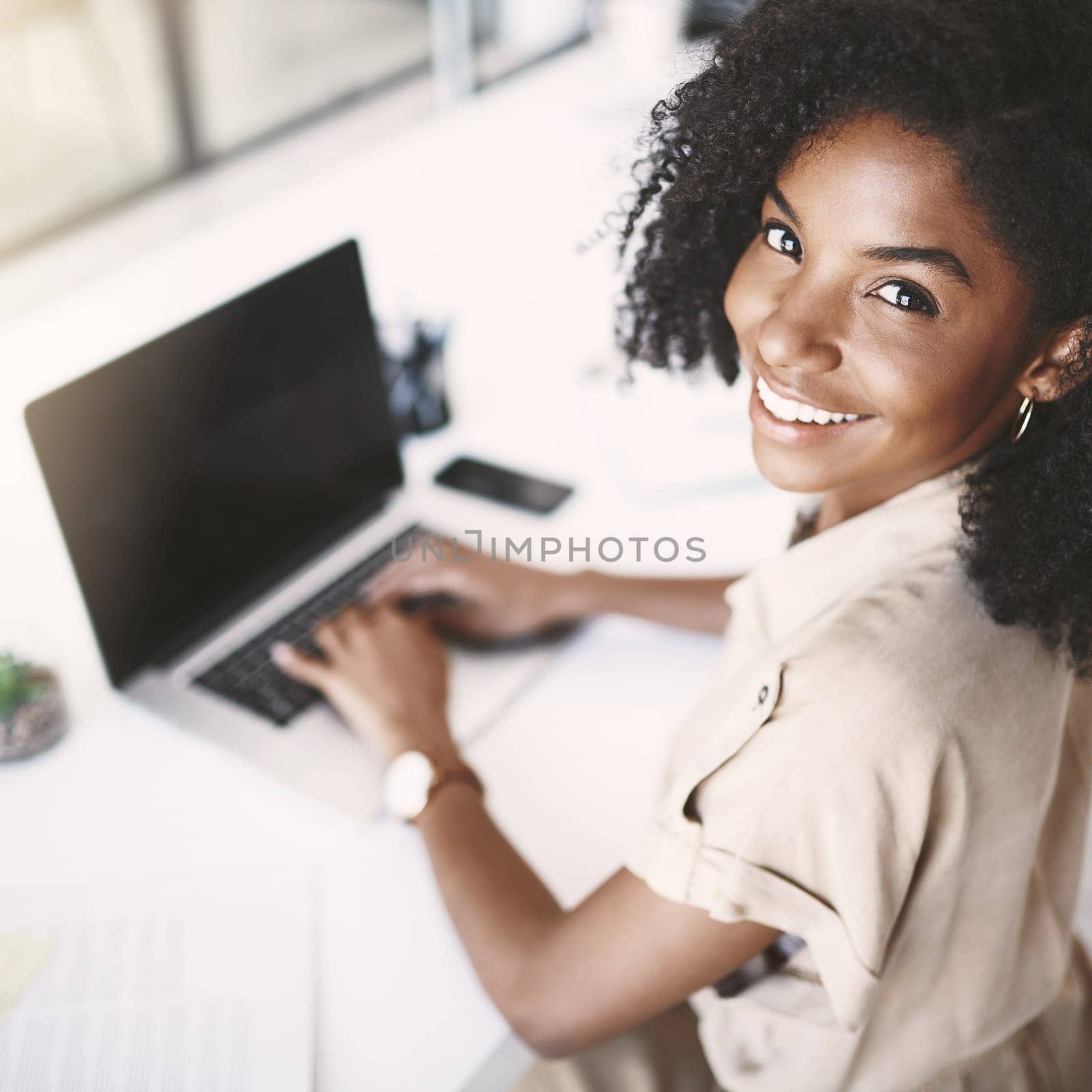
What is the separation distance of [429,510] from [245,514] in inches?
9.6

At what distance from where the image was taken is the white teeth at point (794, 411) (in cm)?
74

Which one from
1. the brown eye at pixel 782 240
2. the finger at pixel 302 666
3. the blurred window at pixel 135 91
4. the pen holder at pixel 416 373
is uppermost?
the blurred window at pixel 135 91

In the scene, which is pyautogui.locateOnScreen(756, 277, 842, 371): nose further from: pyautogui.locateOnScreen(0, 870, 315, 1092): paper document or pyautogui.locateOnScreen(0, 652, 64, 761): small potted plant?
pyautogui.locateOnScreen(0, 652, 64, 761): small potted plant

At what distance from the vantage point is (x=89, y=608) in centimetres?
91

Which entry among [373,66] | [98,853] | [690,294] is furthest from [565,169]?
[98,853]

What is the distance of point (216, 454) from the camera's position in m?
0.99

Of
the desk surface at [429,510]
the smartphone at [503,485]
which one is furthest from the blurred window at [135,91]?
the smartphone at [503,485]

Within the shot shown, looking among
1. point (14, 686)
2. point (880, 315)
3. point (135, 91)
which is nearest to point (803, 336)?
point (880, 315)

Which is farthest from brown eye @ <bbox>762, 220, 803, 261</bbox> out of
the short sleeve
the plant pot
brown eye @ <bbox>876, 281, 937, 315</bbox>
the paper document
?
the plant pot

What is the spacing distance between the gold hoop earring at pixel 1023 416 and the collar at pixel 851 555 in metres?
0.03

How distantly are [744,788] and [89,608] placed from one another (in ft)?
1.96

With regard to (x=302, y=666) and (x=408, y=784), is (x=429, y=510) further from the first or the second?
(x=408, y=784)

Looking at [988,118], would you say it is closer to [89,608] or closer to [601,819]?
[601,819]

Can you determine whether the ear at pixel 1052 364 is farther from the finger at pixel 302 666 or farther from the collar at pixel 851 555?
the finger at pixel 302 666
